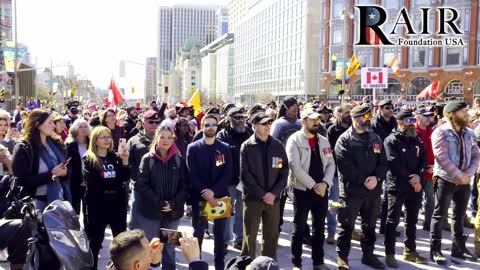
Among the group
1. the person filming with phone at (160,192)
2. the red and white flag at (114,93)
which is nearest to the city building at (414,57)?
the red and white flag at (114,93)

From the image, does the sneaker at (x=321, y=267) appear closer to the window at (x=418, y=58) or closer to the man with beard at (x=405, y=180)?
the man with beard at (x=405, y=180)

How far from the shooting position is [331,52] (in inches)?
2616

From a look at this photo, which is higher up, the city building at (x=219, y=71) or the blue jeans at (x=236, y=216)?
the city building at (x=219, y=71)

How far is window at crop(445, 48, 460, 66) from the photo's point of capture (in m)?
56.5

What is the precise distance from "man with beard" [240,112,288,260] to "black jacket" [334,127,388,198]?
837 mm

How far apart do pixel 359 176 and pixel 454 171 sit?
1526 mm

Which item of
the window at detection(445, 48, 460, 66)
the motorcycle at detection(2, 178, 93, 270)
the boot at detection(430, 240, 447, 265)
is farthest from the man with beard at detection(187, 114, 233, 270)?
the window at detection(445, 48, 460, 66)

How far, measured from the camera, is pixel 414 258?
6.84 m

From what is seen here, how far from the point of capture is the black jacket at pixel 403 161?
6742mm

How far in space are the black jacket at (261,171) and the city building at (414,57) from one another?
1975 inches

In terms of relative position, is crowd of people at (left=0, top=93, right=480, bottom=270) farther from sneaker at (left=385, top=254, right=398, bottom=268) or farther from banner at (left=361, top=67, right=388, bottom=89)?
banner at (left=361, top=67, right=388, bottom=89)

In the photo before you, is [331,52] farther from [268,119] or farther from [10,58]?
[268,119]

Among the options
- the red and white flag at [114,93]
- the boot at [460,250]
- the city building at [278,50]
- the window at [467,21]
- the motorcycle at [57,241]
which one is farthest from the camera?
the city building at [278,50]

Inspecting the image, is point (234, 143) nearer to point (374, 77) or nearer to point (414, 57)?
point (374, 77)
